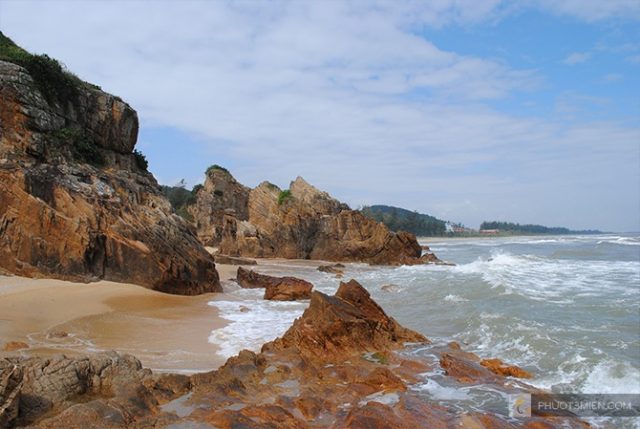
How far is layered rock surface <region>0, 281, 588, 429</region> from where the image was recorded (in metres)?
5.39

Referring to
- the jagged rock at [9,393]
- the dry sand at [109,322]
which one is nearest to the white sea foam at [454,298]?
the dry sand at [109,322]

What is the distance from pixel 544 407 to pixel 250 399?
414cm

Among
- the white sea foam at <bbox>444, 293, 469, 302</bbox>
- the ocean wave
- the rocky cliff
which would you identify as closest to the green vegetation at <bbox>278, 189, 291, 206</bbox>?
the ocean wave

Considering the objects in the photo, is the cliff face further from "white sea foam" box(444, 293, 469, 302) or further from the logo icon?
the logo icon

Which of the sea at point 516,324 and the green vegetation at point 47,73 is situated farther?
the green vegetation at point 47,73

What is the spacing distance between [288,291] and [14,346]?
33.9 ft

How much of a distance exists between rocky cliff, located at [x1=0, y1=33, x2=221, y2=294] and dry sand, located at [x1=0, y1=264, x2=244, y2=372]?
2.97 feet

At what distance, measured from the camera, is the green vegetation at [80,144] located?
17641mm

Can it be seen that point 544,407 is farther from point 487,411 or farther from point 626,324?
point 626,324

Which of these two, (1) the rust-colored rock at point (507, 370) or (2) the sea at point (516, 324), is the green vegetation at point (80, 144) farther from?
(1) the rust-colored rock at point (507, 370)

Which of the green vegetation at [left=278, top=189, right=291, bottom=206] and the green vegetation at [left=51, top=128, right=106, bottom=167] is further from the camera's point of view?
the green vegetation at [left=278, top=189, right=291, bottom=206]

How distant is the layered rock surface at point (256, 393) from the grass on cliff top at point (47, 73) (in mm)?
14744

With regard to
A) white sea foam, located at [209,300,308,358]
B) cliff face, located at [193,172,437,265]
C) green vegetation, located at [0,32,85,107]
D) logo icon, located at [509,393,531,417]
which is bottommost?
logo icon, located at [509,393,531,417]

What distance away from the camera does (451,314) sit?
15164 millimetres
